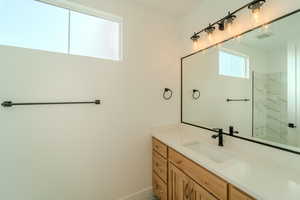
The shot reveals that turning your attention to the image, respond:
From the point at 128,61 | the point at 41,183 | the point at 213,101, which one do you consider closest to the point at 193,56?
the point at 213,101

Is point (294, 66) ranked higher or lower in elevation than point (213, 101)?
higher

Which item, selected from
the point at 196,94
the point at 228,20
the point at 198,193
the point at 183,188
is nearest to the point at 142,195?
the point at 183,188

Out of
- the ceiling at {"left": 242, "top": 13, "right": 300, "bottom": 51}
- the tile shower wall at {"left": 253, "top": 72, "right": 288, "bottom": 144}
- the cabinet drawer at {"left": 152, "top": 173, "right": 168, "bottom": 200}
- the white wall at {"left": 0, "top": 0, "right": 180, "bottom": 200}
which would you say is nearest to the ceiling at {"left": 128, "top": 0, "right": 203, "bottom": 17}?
the white wall at {"left": 0, "top": 0, "right": 180, "bottom": 200}

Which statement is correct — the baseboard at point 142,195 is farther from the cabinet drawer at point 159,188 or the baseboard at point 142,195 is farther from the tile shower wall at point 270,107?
the tile shower wall at point 270,107

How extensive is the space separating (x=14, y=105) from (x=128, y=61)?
123cm

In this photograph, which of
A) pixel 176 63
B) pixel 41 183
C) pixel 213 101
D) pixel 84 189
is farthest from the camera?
pixel 176 63

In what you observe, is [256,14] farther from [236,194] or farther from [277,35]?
[236,194]

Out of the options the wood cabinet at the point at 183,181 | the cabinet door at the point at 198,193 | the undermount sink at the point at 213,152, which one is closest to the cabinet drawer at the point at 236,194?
the wood cabinet at the point at 183,181

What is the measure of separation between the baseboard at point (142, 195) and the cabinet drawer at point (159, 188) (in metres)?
0.10

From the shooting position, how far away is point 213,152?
158 centimetres

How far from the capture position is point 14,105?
1.35m

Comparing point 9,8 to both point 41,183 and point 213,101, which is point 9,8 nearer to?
point 41,183

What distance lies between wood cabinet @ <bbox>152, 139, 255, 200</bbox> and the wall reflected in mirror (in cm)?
60

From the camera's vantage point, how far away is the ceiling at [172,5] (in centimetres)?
196
